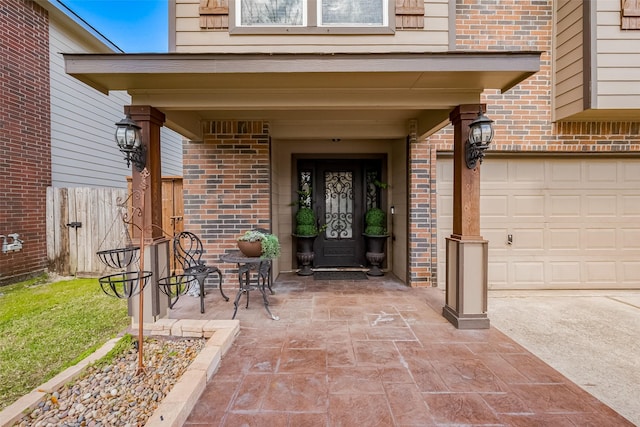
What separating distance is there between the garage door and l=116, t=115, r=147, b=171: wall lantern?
12.4 ft

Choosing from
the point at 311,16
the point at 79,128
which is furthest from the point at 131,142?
the point at 79,128

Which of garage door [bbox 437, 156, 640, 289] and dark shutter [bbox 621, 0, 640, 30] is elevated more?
dark shutter [bbox 621, 0, 640, 30]

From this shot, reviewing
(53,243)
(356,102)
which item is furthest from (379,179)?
(53,243)

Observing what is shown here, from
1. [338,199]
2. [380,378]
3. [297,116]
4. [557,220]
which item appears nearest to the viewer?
[380,378]

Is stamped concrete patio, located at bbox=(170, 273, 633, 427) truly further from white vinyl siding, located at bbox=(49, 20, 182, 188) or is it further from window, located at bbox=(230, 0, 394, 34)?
white vinyl siding, located at bbox=(49, 20, 182, 188)

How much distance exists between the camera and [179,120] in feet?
11.6

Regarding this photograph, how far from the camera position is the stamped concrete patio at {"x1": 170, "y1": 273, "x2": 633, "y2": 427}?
5.76 feet

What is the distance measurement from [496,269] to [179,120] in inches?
186

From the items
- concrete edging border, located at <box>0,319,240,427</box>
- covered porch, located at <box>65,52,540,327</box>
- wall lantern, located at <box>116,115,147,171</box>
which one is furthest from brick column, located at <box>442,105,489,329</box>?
wall lantern, located at <box>116,115,147,171</box>

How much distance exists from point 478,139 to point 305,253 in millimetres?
3108

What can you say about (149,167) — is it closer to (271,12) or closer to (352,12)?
(271,12)

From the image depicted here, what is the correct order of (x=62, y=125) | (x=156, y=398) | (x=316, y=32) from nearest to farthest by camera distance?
(x=156, y=398) < (x=316, y=32) < (x=62, y=125)

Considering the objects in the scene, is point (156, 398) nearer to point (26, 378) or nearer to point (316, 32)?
point (26, 378)

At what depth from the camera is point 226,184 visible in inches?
170
